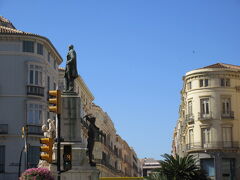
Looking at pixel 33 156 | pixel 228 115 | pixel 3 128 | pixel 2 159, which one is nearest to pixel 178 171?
pixel 33 156

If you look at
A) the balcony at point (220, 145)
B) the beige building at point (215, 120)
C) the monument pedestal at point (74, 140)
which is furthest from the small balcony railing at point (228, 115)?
the monument pedestal at point (74, 140)

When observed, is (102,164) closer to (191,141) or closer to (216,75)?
(191,141)

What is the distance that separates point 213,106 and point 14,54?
2530cm

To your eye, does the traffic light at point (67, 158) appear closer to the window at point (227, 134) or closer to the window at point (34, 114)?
the window at point (34, 114)

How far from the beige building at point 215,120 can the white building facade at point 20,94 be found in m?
20.0

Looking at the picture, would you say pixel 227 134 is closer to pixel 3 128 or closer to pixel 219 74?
pixel 219 74

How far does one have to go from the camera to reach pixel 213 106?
2539 inches

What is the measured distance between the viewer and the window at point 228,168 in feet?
208

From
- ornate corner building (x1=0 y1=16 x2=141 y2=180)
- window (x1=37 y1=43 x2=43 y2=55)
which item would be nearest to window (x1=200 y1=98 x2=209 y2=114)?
ornate corner building (x1=0 y1=16 x2=141 y2=180)

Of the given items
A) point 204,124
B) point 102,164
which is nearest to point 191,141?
point 204,124

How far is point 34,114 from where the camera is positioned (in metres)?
51.9

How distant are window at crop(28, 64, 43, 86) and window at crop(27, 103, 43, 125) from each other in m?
2.39

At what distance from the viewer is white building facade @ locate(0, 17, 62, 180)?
5056 cm

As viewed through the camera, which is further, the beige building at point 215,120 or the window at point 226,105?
the window at point 226,105
